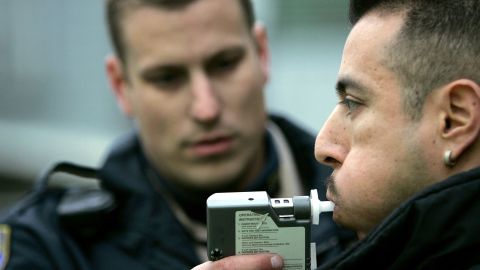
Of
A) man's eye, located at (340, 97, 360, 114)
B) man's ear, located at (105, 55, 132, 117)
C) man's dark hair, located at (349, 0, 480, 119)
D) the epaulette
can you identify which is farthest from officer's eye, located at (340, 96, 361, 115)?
man's ear, located at (105, 55, 132, 117)

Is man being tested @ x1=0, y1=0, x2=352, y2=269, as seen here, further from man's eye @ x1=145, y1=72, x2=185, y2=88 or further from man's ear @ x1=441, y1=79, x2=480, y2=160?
man's ear @ x1=441, y1=79, x2=480, y2=160

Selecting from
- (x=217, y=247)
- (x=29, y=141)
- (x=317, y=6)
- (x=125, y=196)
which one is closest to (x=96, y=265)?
(x=125, y=196)

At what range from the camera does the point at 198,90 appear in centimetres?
309

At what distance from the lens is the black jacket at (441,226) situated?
162 cm

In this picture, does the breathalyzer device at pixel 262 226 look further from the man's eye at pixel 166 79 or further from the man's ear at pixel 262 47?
the man's ear at pixel 262 47

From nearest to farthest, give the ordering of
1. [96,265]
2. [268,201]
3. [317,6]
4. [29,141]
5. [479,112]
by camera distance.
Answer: [479,112] → [268,201] → [96,265] → [317,6] → [29,141]

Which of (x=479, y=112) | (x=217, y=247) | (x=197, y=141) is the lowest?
(x=197, y=141)

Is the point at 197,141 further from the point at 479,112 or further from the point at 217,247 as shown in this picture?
the point at 479,112

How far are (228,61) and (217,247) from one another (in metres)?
1.49

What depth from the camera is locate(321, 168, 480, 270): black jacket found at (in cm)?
162

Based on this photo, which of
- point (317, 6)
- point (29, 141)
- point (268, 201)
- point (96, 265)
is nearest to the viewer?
point (268, 201)

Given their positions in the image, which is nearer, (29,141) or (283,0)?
Answer: (283,0)

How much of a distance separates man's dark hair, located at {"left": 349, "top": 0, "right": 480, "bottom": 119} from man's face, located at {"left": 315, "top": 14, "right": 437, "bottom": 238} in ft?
0.07

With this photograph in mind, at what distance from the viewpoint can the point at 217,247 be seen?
1.81m
